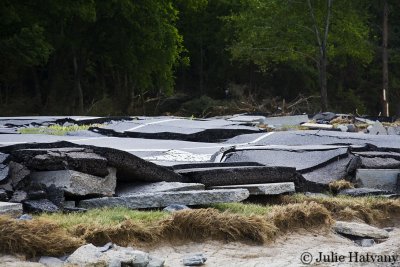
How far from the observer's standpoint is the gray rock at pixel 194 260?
475 cm

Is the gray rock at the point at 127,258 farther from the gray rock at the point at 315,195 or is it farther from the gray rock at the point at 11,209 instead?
the gray rock at the point at 315,195

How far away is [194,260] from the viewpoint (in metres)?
4.78

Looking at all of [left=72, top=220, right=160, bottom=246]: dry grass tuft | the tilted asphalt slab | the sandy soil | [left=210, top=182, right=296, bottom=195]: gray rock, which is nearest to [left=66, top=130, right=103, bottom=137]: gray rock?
the tilted asphalt slab

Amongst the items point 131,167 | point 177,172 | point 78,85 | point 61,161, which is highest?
point 78,85

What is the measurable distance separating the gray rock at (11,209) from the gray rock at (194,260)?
4.97ft

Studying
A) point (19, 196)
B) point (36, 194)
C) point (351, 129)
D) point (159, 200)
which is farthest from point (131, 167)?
point (351, 129)

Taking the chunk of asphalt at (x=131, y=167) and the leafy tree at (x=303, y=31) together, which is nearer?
the chunk of asphalt at (x=131, y=167)

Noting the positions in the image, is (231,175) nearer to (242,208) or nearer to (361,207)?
(242,208)

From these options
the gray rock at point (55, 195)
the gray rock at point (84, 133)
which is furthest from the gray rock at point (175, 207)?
the gray rock at point (84, 133)

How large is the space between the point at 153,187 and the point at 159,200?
522mm

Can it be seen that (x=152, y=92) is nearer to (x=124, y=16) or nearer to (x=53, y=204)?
(x=124, y=16)

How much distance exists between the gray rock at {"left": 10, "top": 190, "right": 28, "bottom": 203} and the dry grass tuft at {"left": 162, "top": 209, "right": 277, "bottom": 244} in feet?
4.59

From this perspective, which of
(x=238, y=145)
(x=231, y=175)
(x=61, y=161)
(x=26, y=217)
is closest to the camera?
(x=26, y=217)

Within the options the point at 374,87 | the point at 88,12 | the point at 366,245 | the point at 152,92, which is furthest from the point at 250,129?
the point at 374,87
